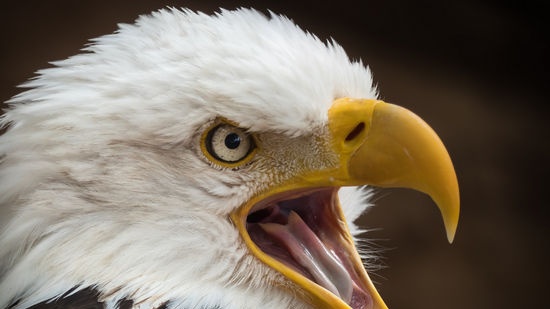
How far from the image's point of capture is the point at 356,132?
153 centimetres

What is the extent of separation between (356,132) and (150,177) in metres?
0.44

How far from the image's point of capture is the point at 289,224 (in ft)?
5.55

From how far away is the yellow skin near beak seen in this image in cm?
146

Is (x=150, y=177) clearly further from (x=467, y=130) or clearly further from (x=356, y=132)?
(x=467, y=130)

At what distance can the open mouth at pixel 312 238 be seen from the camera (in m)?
1.61

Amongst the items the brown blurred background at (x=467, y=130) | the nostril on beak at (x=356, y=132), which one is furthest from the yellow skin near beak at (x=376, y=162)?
the brown blurred background at (x=467, y=130)

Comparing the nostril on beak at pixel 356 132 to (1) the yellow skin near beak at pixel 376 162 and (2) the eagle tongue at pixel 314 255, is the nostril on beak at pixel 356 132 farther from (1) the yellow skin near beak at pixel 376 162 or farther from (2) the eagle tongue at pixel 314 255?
(2) the eagle tongue at pixel 314 255

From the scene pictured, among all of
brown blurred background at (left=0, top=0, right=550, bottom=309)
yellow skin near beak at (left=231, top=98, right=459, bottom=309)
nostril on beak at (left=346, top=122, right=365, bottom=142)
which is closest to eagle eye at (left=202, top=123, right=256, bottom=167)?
yellow skin near beak at (left=231, top=98, right=459, bottom=309)

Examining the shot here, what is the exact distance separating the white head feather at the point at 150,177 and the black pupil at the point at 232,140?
0.04 m

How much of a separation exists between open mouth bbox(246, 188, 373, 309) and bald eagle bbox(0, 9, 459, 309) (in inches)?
0.9

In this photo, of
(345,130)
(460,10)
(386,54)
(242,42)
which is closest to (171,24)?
(242,42)

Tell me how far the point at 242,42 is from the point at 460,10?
2.82m

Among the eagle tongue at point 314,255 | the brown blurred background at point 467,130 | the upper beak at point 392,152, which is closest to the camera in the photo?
the upper beak at point 392,152

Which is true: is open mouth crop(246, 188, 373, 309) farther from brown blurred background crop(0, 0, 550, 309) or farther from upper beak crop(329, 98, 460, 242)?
brown blurred background crop(0, 0, 550, 309)
